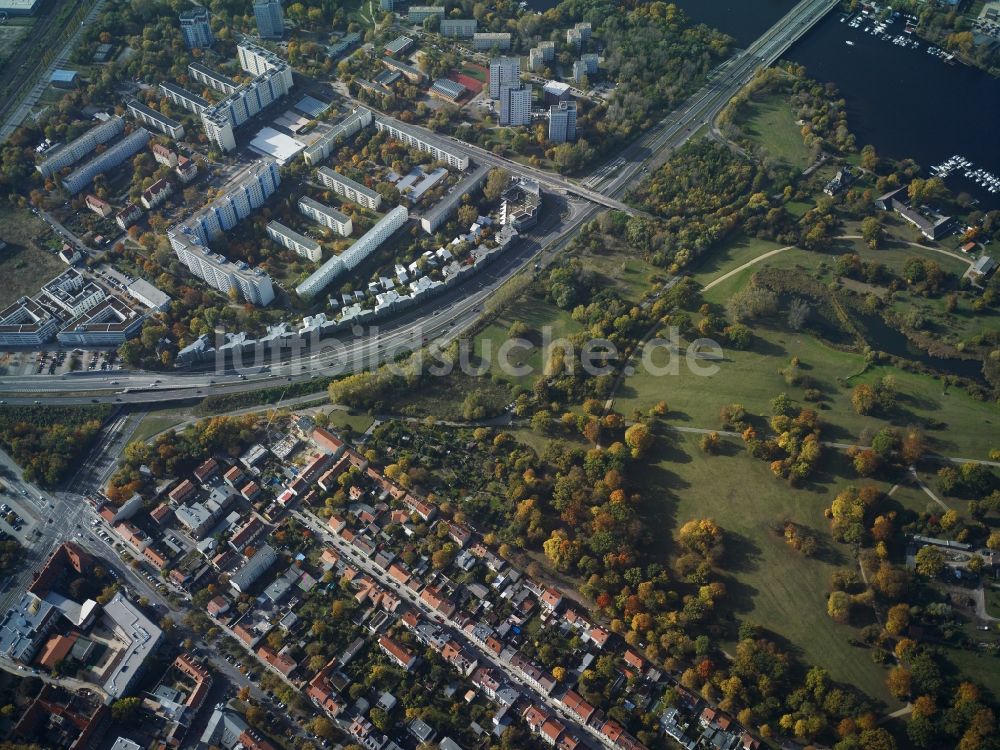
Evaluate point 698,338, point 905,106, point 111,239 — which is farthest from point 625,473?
point 905,106

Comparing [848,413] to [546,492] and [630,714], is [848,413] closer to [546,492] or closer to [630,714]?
[546,492]

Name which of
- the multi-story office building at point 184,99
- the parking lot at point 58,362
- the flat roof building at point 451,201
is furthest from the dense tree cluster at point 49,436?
the multi-story office building at point 184,99

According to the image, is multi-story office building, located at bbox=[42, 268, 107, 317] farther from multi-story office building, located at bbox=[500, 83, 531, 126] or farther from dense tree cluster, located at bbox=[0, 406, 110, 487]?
multi-story office building, located at bbox=[500, 83, 531, 126]

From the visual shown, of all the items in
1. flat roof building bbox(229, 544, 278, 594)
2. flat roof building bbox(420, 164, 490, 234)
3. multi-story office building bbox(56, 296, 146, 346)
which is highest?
flat roof building bbox(420, 164, 490, 234)

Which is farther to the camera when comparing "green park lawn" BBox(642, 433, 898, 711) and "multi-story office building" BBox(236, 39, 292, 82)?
"multi-story office building" BBox(236, 39, 292, 82)

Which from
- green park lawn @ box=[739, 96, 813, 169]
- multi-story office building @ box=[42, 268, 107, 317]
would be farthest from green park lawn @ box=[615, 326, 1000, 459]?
multi-story office building @ box=[42, 268, 107, 317]

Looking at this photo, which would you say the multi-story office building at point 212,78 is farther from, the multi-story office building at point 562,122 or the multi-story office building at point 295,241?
the multi-story office building at point 562,122

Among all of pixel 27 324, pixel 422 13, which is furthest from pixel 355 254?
pixel 422 13
